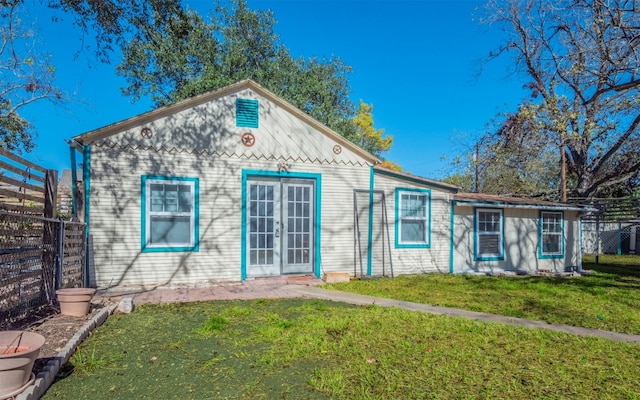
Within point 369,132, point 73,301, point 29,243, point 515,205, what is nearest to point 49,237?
point 29,243

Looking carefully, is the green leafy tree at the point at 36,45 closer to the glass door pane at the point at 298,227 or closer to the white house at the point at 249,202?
the white house at the point at 249,202

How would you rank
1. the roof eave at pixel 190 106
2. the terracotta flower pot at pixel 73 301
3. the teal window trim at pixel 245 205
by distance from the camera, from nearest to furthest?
the terracotta flower pot at pixel 73 301
the roof eave at pixel 190 106
the teal window trim at pixel 245 205

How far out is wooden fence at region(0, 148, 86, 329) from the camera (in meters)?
4.32

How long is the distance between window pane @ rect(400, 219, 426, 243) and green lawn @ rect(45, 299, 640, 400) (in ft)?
16.1

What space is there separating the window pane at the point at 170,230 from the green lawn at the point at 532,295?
3.41 metres

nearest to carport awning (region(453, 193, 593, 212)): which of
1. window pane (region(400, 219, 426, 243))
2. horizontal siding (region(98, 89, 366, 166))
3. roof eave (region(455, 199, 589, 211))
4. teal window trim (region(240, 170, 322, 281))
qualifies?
roof eave (region(455, 199, 589, 211))

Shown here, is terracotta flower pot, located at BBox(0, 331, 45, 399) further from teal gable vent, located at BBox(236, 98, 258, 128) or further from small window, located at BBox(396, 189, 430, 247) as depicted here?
small window, located at BBox(396, 189, 430, 247)

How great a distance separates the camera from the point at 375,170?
9.95m

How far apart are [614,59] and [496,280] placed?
5.85 metres

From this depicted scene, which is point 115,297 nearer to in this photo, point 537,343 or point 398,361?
point 398,361

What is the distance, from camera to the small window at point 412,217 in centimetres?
1024

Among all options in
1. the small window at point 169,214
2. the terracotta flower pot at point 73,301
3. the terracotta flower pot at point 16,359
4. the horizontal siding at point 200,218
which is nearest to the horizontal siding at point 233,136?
the horizontal siding at point 200,218

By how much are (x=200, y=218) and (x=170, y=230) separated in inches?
25.7

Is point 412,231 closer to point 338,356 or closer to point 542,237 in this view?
Answer: point 542,237
